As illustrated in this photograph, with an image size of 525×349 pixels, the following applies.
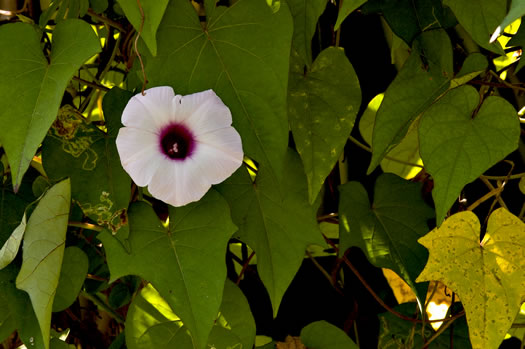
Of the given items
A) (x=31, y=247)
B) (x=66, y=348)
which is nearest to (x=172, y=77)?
(x=31, y=247)

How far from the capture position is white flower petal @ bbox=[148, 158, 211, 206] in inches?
25.6

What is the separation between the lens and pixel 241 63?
65 cm

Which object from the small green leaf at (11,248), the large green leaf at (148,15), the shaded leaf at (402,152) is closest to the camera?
the large green leaf at (148,15)

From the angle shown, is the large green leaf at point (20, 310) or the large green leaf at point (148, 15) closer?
the large green leaf at point (148, 15)

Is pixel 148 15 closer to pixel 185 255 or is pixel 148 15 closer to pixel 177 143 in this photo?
pixel 177 143

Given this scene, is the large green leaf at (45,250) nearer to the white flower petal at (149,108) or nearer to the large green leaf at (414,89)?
the white flower petal at (149,108)

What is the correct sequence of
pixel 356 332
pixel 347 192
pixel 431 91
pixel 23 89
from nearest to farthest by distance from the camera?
pixel 23 89 → pixel 431 91 → pixel 347 192 → pixel 356 332

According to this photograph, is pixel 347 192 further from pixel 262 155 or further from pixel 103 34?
pixel 103 34

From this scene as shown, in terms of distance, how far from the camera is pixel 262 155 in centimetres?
64

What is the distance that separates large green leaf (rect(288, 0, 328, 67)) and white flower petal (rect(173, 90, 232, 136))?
0.11m

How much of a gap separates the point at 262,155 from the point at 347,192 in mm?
226

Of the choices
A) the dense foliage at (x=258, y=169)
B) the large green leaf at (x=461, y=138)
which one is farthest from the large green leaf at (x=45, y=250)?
the large green leaf at (x=461, y=138)

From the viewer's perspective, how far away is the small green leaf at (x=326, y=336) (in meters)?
0.85

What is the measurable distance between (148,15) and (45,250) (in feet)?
0.85
